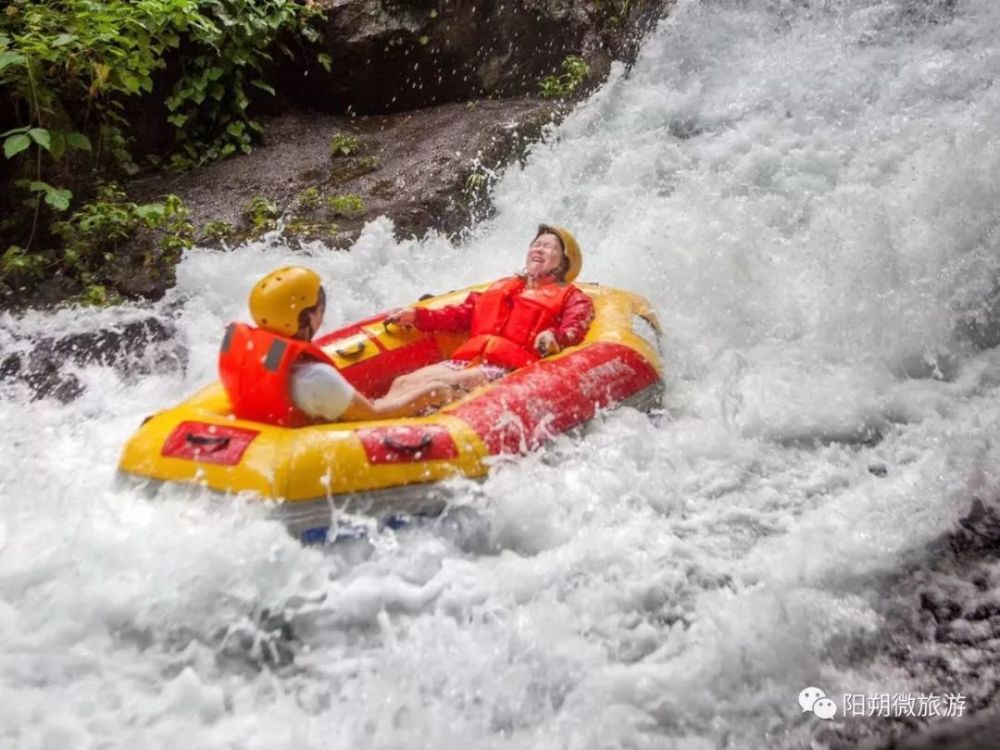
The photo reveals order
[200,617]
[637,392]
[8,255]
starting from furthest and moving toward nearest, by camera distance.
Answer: [8,255] < [637,392] < [200,617]

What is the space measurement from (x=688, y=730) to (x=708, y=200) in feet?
16.0

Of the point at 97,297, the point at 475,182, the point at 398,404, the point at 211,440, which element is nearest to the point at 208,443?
the point at 211,440

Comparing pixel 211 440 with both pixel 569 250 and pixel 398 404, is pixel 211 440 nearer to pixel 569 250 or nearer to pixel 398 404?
pixel 398 404

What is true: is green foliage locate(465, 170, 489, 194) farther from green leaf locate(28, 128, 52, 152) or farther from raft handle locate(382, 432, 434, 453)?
raft handle locate(382, 432, 434, 453)

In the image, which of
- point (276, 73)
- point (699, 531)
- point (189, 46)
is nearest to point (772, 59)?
point (276, 73)

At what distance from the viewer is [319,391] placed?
10.7 feet

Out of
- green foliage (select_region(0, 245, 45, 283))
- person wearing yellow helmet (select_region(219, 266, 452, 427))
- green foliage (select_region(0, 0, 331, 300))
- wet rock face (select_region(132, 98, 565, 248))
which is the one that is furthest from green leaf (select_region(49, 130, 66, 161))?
person wearing yellow helmet (select_region(219, 266, 452, 427))

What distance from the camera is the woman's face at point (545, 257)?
14.9ft

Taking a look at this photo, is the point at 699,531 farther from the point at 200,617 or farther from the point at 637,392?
the point at 200,617

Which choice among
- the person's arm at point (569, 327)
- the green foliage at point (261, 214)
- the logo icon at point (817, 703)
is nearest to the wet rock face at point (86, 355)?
the green foliage at point (261, 214)

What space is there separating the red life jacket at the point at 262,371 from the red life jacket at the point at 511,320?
1114mm

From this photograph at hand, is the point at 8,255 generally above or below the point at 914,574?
below

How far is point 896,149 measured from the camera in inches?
257

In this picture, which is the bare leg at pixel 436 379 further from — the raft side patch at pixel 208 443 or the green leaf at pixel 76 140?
the green leaf at pixel 76 140
